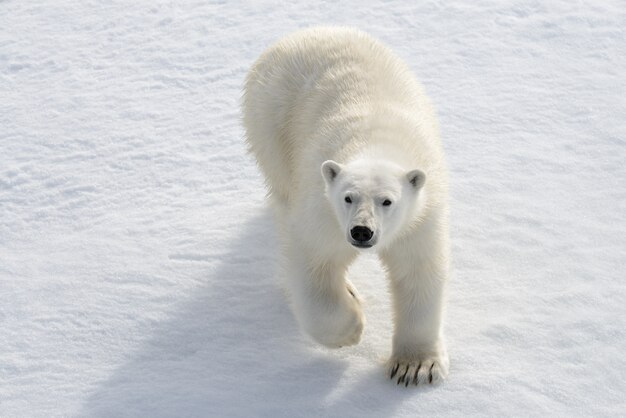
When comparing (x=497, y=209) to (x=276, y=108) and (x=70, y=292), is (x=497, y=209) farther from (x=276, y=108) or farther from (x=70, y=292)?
(x=70, y=292)

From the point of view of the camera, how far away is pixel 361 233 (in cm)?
352

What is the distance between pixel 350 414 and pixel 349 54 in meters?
1.59

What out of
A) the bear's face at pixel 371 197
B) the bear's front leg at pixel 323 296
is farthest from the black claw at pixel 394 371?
the bear's face at pixel 371 197

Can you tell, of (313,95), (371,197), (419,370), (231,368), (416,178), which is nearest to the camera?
(371,197)

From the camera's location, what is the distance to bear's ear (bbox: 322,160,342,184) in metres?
3.72

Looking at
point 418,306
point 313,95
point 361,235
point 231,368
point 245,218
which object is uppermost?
point 361,235

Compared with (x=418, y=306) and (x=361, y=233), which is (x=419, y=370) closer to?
(x=418, y=306)

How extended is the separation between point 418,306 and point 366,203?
→ 0.62 meters

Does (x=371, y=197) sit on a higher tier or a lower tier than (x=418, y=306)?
higher

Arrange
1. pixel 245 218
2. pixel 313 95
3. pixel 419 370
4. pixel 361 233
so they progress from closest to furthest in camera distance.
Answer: pixel 361 233 < pixel 419 370 < pixel 313 95 < pixel 245 218

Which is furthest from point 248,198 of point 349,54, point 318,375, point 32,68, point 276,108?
point 32,68

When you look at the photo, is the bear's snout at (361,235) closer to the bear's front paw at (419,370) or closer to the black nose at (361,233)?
the black nose at (361,233)

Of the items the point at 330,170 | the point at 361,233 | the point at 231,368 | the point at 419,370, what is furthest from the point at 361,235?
the point at 231,368

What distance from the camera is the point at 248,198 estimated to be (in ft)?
17.6
